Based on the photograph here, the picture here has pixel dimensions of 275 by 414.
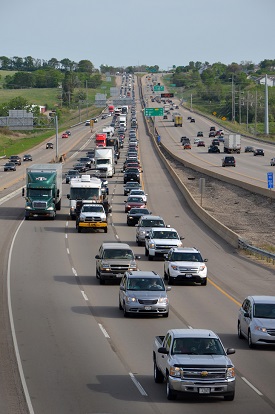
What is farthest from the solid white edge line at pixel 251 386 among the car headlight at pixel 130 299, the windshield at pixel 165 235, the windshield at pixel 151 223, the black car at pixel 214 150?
the black car at pixel 214 150

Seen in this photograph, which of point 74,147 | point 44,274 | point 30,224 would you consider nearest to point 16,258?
point 44,274

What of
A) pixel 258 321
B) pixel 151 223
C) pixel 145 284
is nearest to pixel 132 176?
pixel 151 223

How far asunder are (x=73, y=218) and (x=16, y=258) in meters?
18.9

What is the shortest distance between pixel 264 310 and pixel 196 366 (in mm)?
6688

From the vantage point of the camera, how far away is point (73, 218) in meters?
62.8

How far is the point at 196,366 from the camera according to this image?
685 inches

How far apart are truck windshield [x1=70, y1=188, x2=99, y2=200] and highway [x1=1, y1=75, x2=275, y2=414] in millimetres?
5089

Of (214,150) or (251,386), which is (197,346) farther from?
(214,150)

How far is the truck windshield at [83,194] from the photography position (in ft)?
203

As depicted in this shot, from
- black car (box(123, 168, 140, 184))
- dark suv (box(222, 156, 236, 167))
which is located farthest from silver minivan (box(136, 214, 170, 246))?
dark suv (box(222, 156, 236, 167))

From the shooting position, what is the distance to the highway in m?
18.0

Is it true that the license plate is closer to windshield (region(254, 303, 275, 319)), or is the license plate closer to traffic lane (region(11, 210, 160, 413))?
traffic lane (region(11, 210, 160, 413))

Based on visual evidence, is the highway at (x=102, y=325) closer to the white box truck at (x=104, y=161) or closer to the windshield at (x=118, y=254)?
the windshield at (x=118, y=254)

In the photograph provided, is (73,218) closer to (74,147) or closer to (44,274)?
(44,274)
